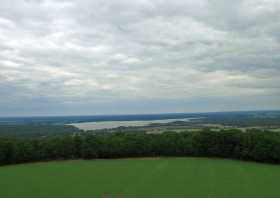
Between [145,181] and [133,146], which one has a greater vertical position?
[133,146]

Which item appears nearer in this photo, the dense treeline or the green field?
the green field

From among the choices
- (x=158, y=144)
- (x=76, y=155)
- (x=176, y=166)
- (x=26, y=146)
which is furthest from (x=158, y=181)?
(x=26, y=146)

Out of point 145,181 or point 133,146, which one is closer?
point 145,181

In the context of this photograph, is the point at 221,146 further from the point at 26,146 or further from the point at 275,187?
the point at 26,146

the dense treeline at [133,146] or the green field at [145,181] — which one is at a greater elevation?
the dense treeline at [133,146]

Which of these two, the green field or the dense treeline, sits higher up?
the dense treeline

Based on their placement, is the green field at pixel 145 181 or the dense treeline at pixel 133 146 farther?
the dense treeline at pixel 133 146
